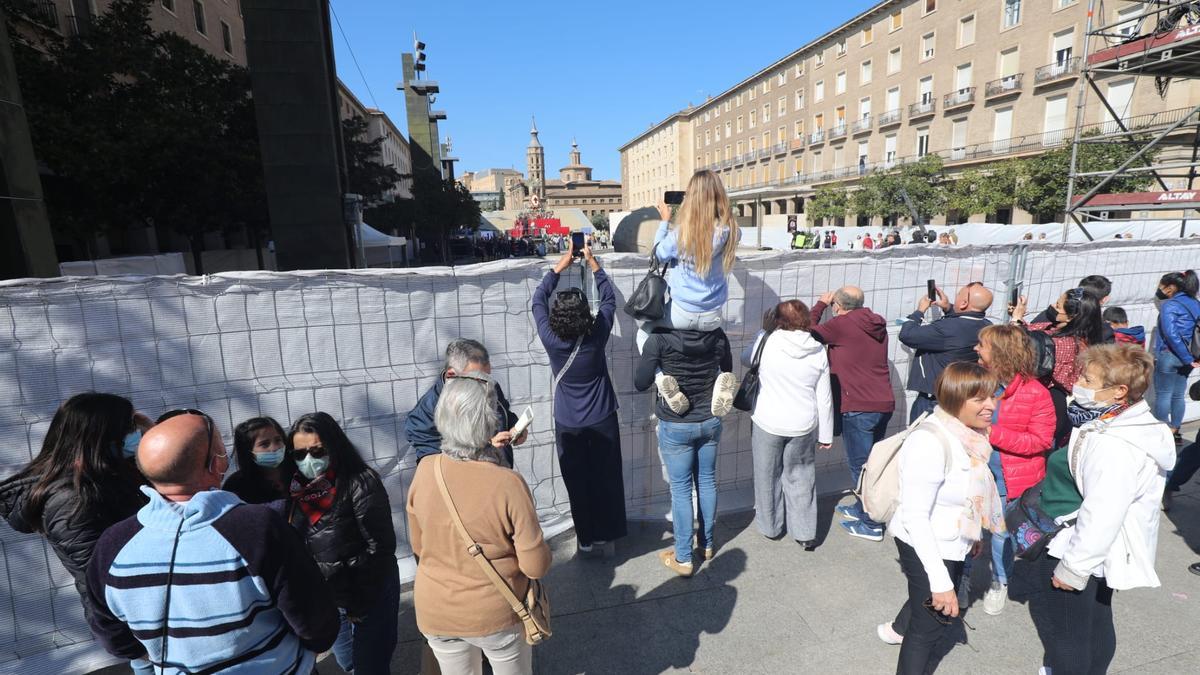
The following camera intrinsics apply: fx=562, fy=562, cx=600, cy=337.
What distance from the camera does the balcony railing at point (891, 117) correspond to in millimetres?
39294

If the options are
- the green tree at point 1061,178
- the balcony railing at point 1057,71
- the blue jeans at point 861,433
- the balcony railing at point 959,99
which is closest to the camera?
the blue jeans at point 861,433

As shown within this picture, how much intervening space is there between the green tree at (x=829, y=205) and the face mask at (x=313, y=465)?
39.2 meters

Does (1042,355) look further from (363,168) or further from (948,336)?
(363,168)

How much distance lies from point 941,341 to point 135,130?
597 inches

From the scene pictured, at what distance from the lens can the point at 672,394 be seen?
305 centimetres

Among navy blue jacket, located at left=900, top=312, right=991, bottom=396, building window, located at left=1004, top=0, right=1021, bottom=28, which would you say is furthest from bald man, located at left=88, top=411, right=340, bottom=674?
building window, located at left=1004, top=0, right=1021, bottom=28

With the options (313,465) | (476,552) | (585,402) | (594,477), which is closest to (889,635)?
(594,477)

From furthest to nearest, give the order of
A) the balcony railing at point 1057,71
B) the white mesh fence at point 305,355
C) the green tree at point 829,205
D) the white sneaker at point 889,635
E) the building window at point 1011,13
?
the green tree at point 829,205 → the building window at point 1011,13 → the balcony railing at point 1057,71 → the white sneaker at point 889,635 → the white mesh fence at point 305,355

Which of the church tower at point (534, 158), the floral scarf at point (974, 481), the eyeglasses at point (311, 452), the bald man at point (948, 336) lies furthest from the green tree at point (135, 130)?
the church tower at point (534, 158)

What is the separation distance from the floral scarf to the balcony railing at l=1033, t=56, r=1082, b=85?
35.2m

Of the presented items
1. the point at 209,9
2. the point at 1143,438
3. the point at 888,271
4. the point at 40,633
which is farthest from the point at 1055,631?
the point at 209,9

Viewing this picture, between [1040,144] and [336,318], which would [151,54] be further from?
[1040,144]

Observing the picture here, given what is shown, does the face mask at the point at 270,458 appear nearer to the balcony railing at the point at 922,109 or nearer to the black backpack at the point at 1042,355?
the black backpack at the point at 1042,355

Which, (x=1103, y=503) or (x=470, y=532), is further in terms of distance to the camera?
(x=1103, y=503)
